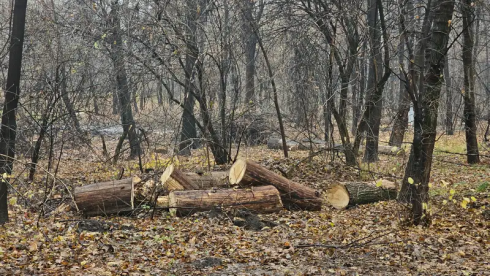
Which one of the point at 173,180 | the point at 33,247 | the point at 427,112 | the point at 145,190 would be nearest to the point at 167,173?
the point at 173,180

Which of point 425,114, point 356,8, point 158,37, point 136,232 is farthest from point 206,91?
point 425,114

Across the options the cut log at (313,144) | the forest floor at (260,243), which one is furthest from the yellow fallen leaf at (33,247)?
the cut log at (313,144)

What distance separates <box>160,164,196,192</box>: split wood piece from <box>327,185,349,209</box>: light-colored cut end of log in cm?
260

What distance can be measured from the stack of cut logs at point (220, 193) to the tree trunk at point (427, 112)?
1.36 m

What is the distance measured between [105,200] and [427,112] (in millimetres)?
5571

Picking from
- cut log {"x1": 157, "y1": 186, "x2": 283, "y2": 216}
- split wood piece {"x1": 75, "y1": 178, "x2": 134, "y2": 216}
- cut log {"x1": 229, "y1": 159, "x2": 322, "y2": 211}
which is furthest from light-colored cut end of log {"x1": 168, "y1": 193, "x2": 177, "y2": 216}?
cut log {"x1": 229, "y1": 159, "x2": 322, "y2": 211}

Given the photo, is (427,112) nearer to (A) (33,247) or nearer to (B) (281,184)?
(B) (281,184)

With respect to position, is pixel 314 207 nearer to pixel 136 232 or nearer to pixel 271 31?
pixel 136 232

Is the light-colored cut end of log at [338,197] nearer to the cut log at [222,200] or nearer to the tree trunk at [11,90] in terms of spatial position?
the cut log at [222,200]

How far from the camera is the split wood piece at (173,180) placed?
32.1 ft

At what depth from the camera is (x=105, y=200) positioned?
9.30 meters

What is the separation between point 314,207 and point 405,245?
2926 mm

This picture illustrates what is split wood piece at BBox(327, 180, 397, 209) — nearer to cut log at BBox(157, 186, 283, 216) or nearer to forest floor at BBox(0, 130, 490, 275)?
forest floor at BBox(0, 130, 490, 275)

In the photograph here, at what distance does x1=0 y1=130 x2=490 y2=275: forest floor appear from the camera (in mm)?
6234
